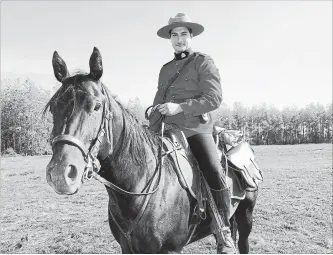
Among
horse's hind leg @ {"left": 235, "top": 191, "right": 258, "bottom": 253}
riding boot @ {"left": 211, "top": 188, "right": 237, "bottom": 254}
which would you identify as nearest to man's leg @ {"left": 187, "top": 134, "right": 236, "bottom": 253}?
riding boot @ {"left": 211, "top": 188, "right": 237, "bottom": 254}

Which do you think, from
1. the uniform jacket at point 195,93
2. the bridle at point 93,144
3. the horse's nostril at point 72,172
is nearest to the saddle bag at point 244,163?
the uniform jacket at point 195,93

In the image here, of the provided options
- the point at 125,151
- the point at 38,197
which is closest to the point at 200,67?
the point at 125,151

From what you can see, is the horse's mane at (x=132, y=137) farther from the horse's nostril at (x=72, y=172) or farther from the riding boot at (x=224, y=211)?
the riding boot at (x=224, y=211)

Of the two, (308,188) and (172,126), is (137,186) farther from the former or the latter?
(308,188)

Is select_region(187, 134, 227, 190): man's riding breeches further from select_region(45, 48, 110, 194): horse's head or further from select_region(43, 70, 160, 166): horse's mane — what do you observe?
select_region(45, 48, 110, 194): horse's head

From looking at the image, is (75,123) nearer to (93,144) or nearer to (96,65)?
(93,144)

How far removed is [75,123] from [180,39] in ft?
6.90

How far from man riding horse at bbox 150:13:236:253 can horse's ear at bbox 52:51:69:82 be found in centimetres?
108

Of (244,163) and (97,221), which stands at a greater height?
(244,163)

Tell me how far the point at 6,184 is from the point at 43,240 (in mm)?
9976

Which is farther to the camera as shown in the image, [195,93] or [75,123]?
[195,93]

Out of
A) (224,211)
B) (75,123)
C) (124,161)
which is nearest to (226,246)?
(224,211)

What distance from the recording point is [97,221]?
30.8 feet

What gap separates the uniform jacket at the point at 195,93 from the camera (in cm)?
364
